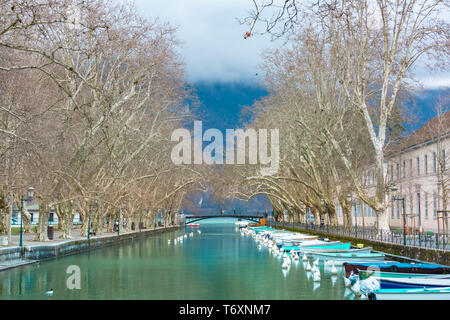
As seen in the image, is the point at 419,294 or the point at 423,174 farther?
the point at 423,174

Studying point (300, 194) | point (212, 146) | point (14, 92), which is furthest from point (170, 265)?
point (212, 146)

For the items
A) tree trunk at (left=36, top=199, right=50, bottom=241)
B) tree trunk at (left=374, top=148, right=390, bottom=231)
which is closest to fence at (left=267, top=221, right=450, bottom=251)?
tree trunk at (left=374, top=148, right=390, bottom=231)

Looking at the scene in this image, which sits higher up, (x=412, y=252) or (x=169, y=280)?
(x=412, y=252)

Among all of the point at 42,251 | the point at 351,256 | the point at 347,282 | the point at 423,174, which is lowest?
the point at 347,282

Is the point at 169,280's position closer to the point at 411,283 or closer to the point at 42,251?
the point at 42,251

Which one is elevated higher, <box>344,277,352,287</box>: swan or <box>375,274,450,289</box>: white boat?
<box>375,274,450,289</box>: white boat

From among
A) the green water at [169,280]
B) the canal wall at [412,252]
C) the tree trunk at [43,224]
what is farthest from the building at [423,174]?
the tree trunk at [43,224]

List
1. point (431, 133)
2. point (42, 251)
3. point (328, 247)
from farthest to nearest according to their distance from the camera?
point (431, 133), point (328, 247), point (42, 251)

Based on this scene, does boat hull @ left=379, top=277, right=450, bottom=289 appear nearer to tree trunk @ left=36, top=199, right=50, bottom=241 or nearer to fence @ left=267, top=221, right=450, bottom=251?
fence @ left=267, top=221, right=450, bottom=251

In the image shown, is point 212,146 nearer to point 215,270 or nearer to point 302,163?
point 302,163

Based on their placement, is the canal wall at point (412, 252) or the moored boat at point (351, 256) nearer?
the canal wall at point (412, 252)

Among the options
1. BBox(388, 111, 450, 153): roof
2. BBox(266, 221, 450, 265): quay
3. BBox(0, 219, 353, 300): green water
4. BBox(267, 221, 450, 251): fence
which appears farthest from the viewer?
BBox(388, 111, 450, 153): roof

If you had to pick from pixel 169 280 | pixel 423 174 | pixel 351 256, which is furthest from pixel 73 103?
pixel 423 174

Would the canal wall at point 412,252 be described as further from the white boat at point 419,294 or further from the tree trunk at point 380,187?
the white boat at point 419,294
